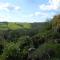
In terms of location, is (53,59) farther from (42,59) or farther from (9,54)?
(9,54)

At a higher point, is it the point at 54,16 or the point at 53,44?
the point at 54,16

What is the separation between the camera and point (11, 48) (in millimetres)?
Answer: 21797

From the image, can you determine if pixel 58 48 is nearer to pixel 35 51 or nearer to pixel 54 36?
pixel 35 51

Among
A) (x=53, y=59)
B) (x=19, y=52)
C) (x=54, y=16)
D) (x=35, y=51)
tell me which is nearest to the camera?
(x=53, y=59)

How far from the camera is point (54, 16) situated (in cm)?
2775

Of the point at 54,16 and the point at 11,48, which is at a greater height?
the point at 54,16

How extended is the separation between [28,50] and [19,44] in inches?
115

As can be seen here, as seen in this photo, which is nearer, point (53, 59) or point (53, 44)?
point (53, 59)

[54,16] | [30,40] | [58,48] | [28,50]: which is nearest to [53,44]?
[58,48]

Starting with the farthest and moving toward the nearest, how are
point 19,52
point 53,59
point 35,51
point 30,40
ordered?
point 30,40 < point 19,52 < point 35,51 < point 53,59

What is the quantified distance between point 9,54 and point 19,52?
94 centimetres

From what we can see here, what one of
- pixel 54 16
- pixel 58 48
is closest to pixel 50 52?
pixel 58 48

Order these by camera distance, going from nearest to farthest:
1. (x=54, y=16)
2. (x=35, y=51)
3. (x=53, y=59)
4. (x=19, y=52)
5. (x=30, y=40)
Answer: (x=53, y=59) < (x=35, y=51) < (x=19, y=52) < (x=30, y=40) < (x=54, y=16)

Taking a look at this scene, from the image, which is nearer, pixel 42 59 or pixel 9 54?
pixel 42 59
